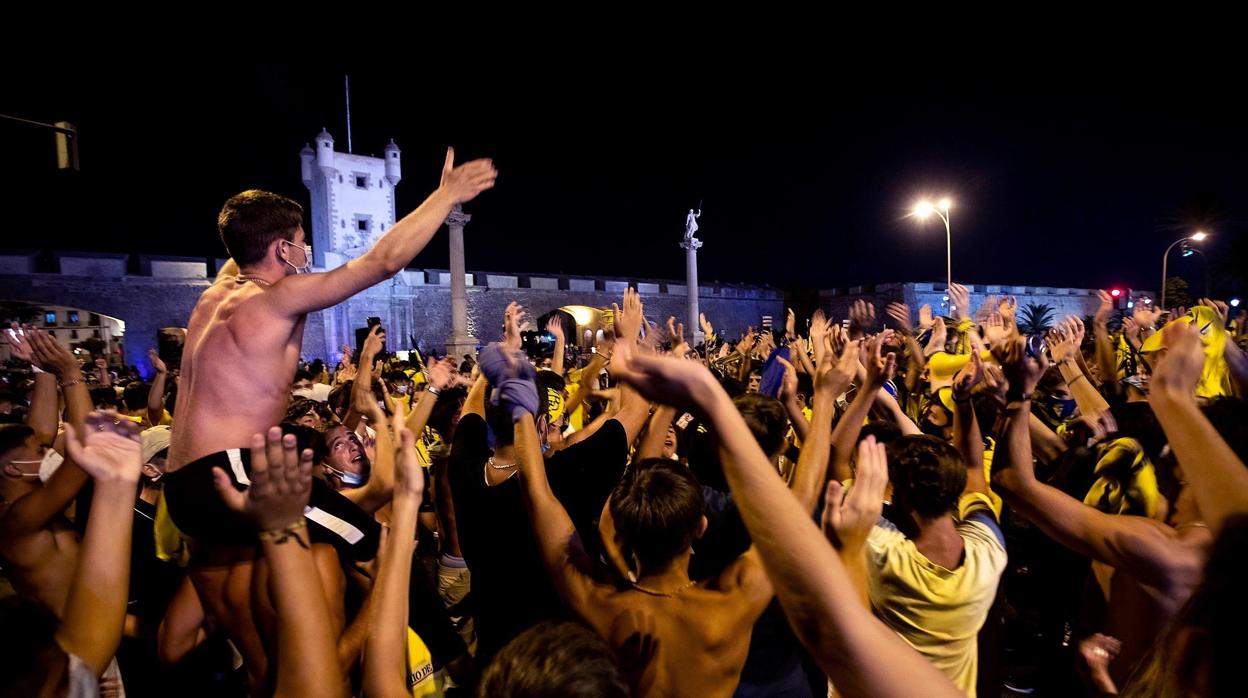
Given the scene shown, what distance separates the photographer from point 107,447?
4.84 ft

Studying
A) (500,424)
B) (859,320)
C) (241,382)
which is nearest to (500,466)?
(500,424)

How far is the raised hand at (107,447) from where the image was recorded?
1430mm

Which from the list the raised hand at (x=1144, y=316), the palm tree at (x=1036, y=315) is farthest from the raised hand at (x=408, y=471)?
the palm tree at (x=1036, y=315)

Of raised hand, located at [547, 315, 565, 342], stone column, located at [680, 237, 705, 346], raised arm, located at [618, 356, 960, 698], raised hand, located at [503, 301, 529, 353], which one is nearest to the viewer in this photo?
raised arm, located at [618, 356, 960, 698]

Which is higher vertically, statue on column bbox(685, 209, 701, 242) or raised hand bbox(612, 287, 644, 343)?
statue on column bbox(685, 209, 701, 242)

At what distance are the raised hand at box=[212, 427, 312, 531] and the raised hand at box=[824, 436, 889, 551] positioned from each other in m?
1.17

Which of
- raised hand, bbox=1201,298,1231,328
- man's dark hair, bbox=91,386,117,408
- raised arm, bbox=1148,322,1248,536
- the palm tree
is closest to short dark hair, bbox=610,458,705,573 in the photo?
raised arm, bbox=1148,322,1248,536

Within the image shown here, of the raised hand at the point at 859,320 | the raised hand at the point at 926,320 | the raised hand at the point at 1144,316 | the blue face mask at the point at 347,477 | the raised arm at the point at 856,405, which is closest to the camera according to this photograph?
the raised arm at the point at 856,405

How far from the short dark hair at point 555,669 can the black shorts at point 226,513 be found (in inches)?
41.4

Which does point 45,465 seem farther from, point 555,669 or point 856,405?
point 856,405

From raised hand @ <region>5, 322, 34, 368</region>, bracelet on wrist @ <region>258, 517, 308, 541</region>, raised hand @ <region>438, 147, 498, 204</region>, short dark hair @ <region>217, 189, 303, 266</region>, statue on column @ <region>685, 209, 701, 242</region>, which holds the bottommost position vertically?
bracelet on wrist @ <region>258, 517, 308, 541</region>

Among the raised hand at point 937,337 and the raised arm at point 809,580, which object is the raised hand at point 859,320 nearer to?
the raised hand at point 937,337

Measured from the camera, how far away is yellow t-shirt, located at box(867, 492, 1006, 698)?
188 centimetres

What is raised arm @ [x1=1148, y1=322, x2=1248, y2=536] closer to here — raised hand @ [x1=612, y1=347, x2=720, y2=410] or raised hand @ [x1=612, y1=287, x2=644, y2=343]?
raised hand @ [x1=612, y1=347, x2=720, y2=410]
